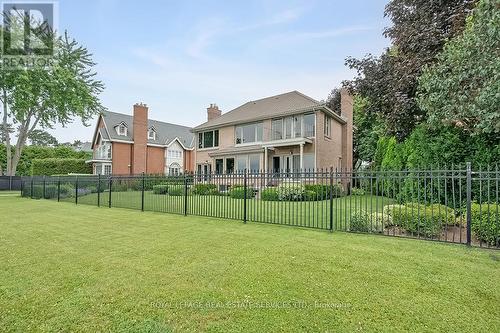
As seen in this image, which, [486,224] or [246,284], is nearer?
[246,284]

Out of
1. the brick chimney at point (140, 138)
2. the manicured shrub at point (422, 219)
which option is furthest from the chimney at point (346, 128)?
the brick chimney at point (140, 138)

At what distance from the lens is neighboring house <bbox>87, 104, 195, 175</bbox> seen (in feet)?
102

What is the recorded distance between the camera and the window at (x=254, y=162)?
73.3ft

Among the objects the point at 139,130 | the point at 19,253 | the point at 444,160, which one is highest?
the point at 139,130

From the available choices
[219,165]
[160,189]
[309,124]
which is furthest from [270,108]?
[160,189]

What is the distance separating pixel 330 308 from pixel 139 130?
32.1 metres

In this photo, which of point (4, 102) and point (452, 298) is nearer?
point (452, 298)

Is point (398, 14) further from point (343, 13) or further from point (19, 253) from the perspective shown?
point (19, 253)

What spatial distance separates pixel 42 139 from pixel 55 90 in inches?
1729

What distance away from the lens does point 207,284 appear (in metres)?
3.98

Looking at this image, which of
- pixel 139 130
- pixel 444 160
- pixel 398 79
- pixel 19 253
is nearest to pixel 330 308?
pixel 19 253

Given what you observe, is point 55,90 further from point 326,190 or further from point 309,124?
point 326,190

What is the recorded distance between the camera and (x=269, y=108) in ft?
77.7

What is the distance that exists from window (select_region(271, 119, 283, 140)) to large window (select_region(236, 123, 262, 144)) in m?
1.31
